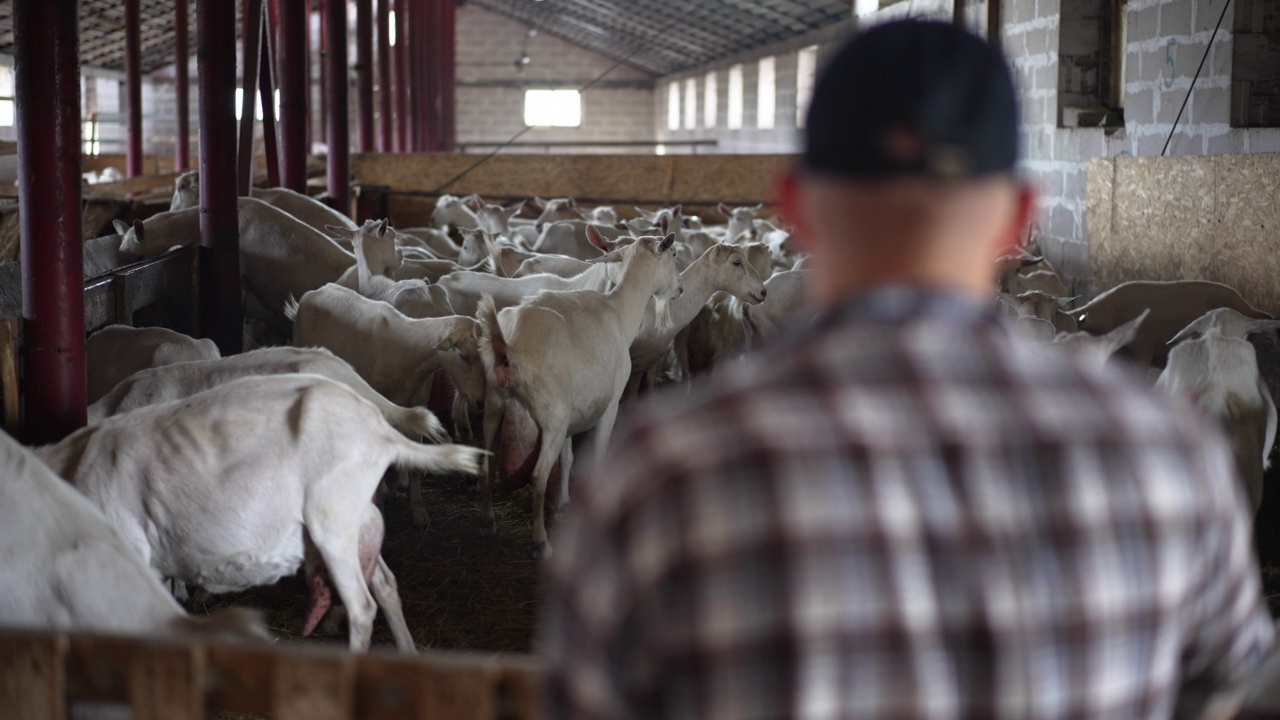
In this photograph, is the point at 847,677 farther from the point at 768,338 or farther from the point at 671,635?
the point at 768,338

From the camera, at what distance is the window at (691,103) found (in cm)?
3622

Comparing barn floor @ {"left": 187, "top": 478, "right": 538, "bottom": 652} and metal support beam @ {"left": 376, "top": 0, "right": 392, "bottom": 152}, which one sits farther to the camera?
metal support beam @ {"left": 376, "top": 0, "right": 392, "bottom": 152}

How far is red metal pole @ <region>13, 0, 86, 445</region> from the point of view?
4.62 m

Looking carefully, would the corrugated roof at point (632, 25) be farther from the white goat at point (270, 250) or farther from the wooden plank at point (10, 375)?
the wooden plank at point (10, 375)

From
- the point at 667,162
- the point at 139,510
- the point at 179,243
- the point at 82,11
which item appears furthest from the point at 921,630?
the point at 82,11

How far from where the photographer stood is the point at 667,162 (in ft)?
56.4

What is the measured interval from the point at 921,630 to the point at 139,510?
322 cm

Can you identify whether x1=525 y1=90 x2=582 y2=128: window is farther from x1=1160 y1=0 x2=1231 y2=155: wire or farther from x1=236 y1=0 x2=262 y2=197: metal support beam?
x1=1160 y1=0 x2=1231 y2=155: wire

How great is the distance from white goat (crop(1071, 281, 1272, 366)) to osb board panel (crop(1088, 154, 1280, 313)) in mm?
341

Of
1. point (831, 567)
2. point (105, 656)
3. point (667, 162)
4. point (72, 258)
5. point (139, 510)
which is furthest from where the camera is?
point (667, 162)

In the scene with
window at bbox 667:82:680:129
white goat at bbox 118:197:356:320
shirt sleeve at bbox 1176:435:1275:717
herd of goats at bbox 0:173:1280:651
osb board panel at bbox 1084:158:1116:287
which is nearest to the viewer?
shirt sleeve at bbox 1176:435:1275:717

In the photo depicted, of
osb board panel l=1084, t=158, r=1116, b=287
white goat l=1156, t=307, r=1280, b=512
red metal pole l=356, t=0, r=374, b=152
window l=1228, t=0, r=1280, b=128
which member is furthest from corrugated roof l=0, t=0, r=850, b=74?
white goat l=1156, t=307, r=1280, b=512

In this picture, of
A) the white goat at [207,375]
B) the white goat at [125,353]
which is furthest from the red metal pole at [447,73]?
the white goat at [207,375]

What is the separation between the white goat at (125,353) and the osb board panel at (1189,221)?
5.97 meters
